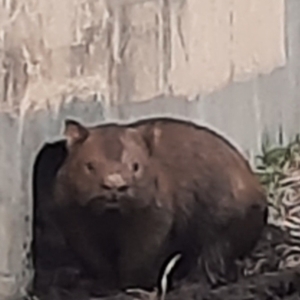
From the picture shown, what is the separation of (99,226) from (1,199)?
0.15 meters

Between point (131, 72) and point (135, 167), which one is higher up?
point (131, 72)

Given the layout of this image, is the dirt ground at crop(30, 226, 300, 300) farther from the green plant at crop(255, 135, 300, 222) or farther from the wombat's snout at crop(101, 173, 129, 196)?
the wombat's snout at crop(101, 173, 129, 196)

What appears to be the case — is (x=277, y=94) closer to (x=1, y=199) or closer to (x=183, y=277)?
(x=183, y=277)

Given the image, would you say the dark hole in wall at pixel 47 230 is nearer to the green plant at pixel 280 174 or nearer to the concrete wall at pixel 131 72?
the concrete wall at pixel 131 72

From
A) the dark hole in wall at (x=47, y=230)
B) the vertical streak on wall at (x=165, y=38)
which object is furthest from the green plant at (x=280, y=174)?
the dark hole in wall at (x=47, y=230)

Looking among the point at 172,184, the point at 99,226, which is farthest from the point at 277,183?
the point at 99,226

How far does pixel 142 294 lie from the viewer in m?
1.22

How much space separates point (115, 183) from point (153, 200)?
7 cm

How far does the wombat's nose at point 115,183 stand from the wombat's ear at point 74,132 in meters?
0.08

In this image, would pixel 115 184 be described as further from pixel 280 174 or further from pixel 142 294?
pixel 280 174

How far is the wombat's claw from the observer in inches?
47.7

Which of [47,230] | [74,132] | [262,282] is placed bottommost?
[262,282]

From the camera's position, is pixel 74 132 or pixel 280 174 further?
pixel 280 174

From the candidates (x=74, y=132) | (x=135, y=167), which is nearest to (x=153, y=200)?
(x=135, y=167)
